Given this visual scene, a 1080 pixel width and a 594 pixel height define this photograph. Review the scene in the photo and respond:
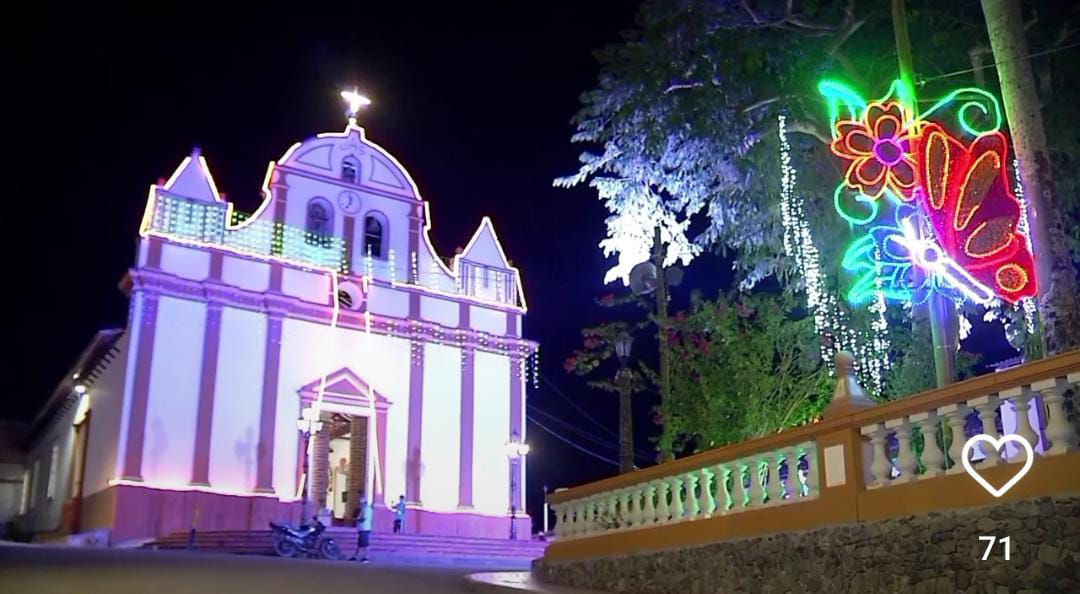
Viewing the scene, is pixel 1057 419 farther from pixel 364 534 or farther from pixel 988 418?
pixel 364 534

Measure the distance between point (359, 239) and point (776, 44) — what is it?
16.8 metres

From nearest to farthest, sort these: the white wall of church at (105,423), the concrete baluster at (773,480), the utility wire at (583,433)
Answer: the concrete baluster at (773,480) < the white wall of church at (105,423) < the utility wire at (583,433)

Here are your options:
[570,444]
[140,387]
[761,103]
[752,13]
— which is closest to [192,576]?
[761,103]

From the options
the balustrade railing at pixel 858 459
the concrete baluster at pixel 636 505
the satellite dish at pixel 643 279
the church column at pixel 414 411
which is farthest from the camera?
the church column at pixel 414 411

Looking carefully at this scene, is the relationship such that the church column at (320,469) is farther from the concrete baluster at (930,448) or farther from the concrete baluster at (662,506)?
the concrete baluster at (930,448)

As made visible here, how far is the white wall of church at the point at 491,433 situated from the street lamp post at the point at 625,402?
15.9 m

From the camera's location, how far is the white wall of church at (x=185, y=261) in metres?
26.7

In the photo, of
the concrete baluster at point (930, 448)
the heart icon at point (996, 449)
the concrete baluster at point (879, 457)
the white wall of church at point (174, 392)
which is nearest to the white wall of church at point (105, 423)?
the white wall of church at point (174, 392)

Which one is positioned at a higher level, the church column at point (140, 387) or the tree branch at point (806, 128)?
the tree branch at point (806, 128)

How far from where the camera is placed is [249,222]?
28.6 metres

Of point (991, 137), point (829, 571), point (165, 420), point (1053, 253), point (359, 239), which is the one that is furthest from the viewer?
point (359, 239)

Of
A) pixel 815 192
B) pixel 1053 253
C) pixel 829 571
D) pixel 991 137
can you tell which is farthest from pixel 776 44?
pixel 829 571

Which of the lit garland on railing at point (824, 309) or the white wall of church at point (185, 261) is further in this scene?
the white wall of church at point (185, 261)

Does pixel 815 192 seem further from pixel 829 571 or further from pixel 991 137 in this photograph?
pixel 829 571
